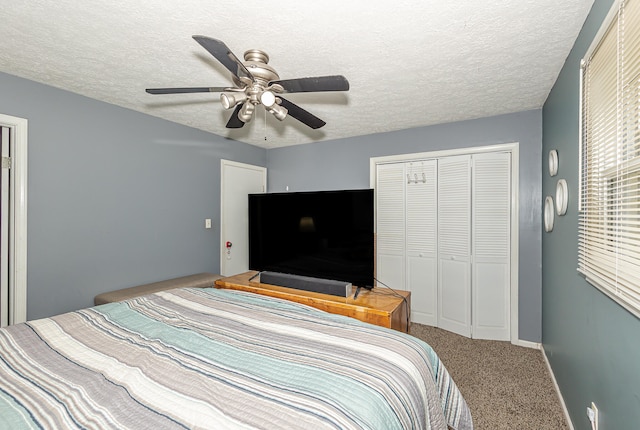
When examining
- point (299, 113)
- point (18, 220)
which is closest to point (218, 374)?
point (299, 113)

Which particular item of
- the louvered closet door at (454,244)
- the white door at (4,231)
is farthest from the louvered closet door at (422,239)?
the white door at (4,231)

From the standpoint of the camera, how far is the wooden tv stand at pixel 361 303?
2158 millimetres

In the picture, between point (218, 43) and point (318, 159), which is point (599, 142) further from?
point (318, 159)

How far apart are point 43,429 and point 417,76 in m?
2.63

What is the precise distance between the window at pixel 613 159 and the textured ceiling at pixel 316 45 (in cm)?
42

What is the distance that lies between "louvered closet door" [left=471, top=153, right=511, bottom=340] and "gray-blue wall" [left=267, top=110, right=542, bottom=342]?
5.2 inches

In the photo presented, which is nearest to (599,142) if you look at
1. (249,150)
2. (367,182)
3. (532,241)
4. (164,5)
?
(532,241)

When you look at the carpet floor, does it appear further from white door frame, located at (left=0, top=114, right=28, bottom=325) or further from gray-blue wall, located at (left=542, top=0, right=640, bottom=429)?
white door frame, located at (left=0, top=114, right=28, bottom=325)

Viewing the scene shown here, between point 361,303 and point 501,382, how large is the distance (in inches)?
52.7

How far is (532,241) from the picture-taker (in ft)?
9.61

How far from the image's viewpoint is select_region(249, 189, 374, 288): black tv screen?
8.45ft

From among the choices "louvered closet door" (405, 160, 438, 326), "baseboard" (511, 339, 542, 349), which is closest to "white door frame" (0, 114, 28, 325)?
"louvered closet door" (405, 160, 438, 326)

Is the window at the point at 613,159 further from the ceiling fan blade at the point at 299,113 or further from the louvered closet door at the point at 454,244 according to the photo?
the louvered closet door at the point at 454,244

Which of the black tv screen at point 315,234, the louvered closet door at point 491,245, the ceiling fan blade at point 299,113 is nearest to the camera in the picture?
the ceiling fan blade at point 299,113
